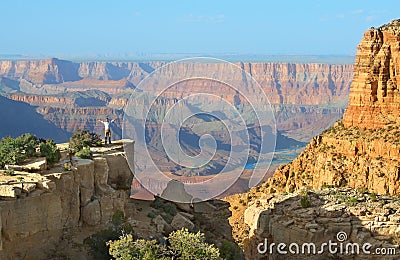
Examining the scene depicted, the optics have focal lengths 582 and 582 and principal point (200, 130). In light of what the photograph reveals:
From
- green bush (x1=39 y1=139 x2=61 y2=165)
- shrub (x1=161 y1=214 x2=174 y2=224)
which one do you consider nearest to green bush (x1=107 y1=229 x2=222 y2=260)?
green bush (x1=39 y1=139 x2=61 y2=165)

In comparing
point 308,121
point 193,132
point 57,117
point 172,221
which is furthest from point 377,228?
point 308,121

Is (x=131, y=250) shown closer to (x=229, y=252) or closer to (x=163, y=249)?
(x=163, y=249)

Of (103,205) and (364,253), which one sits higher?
(103,205)

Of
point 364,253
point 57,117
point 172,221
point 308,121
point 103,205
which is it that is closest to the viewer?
point 103,205

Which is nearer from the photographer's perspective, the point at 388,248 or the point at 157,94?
the point at 388,248

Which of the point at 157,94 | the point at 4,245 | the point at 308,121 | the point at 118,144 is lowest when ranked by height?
the point at 308,121

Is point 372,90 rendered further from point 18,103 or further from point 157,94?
point 18,103

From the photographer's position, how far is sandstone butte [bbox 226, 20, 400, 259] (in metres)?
26.9

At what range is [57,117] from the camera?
148 metres

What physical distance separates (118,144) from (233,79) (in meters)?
15.2
